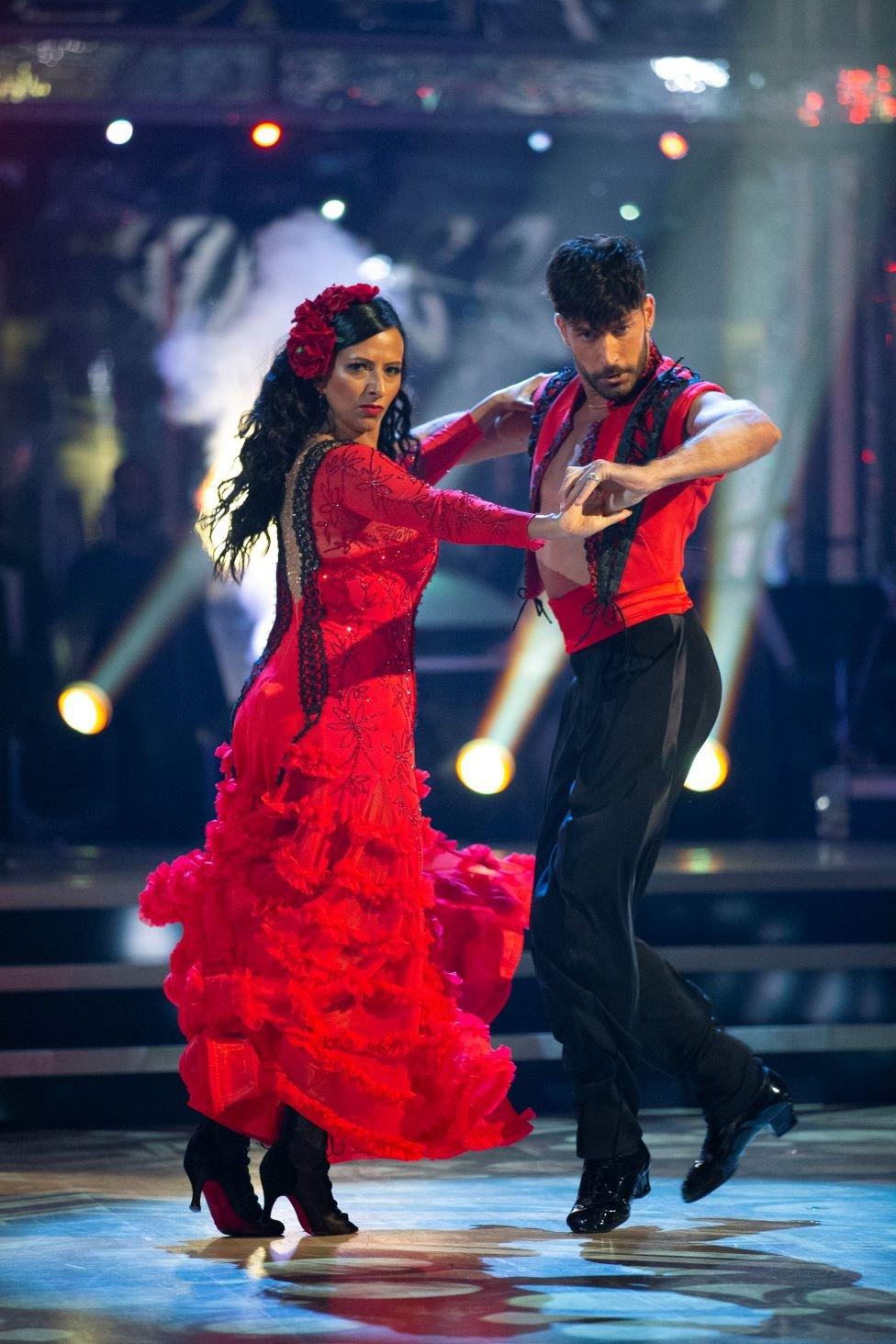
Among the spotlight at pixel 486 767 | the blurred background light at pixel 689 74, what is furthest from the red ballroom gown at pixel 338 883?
the blurred background light at pixel 689 74

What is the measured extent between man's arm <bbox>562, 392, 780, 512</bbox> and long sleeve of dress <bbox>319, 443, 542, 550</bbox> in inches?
4.8

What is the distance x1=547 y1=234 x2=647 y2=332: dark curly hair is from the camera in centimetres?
291

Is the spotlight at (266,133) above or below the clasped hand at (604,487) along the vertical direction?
above

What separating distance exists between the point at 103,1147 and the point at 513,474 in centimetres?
430

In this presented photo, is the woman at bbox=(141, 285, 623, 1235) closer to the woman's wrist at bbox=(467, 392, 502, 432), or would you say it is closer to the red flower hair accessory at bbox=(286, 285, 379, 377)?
the red flower hair accessory at bbox=(286, 285, 379, 377)

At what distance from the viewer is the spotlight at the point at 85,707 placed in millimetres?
6402

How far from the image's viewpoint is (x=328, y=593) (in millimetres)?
3004

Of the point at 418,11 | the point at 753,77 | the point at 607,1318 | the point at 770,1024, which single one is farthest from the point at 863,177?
the point at 607,1318

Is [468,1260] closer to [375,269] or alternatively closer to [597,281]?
[597,281]

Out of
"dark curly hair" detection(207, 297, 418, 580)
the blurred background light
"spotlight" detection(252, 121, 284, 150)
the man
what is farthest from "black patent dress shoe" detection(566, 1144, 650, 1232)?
the blurred background light

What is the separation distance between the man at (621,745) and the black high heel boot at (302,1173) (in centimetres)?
43

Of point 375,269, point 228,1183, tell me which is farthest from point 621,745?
point 375,269

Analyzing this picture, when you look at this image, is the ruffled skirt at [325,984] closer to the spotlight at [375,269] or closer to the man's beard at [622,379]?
the man's beard at [622,379]

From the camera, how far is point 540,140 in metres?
6.71
